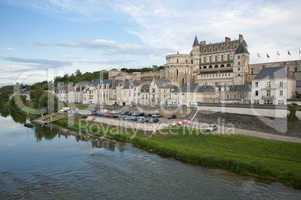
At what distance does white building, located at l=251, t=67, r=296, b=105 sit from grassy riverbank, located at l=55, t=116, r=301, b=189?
22903mm

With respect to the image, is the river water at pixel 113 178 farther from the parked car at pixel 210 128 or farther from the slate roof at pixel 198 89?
the slate roof at pixel 198 89

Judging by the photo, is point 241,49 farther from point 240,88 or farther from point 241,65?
point 240,88

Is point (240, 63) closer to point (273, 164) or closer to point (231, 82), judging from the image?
point (231, 82)

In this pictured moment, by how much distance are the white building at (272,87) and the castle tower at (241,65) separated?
86.3 feet

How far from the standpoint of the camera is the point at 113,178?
80.1 ft

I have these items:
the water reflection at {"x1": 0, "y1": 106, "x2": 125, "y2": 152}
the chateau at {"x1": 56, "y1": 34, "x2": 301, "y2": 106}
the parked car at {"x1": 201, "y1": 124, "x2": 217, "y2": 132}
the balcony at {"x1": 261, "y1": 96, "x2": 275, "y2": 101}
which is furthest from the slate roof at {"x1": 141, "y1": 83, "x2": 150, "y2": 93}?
the parked car at {"x1": 201, "y1": 124, "x2": 217, "y2": 132}

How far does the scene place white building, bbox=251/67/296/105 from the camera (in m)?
54.2

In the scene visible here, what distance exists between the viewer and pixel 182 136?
36875 mm

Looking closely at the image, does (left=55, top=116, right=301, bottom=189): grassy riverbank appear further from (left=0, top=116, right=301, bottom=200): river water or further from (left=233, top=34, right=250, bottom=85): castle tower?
(left=233, top=34, right=250, bottom=85): castle tower

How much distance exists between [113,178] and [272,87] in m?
39.2

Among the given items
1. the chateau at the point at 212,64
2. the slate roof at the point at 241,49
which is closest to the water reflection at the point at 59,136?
the chateau at the point at 212,64

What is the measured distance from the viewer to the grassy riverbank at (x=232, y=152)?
23.4 metres

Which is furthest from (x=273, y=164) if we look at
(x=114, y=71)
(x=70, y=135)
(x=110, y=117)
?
(x=114, y=71)

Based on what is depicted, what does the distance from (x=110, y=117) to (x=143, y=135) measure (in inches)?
651
